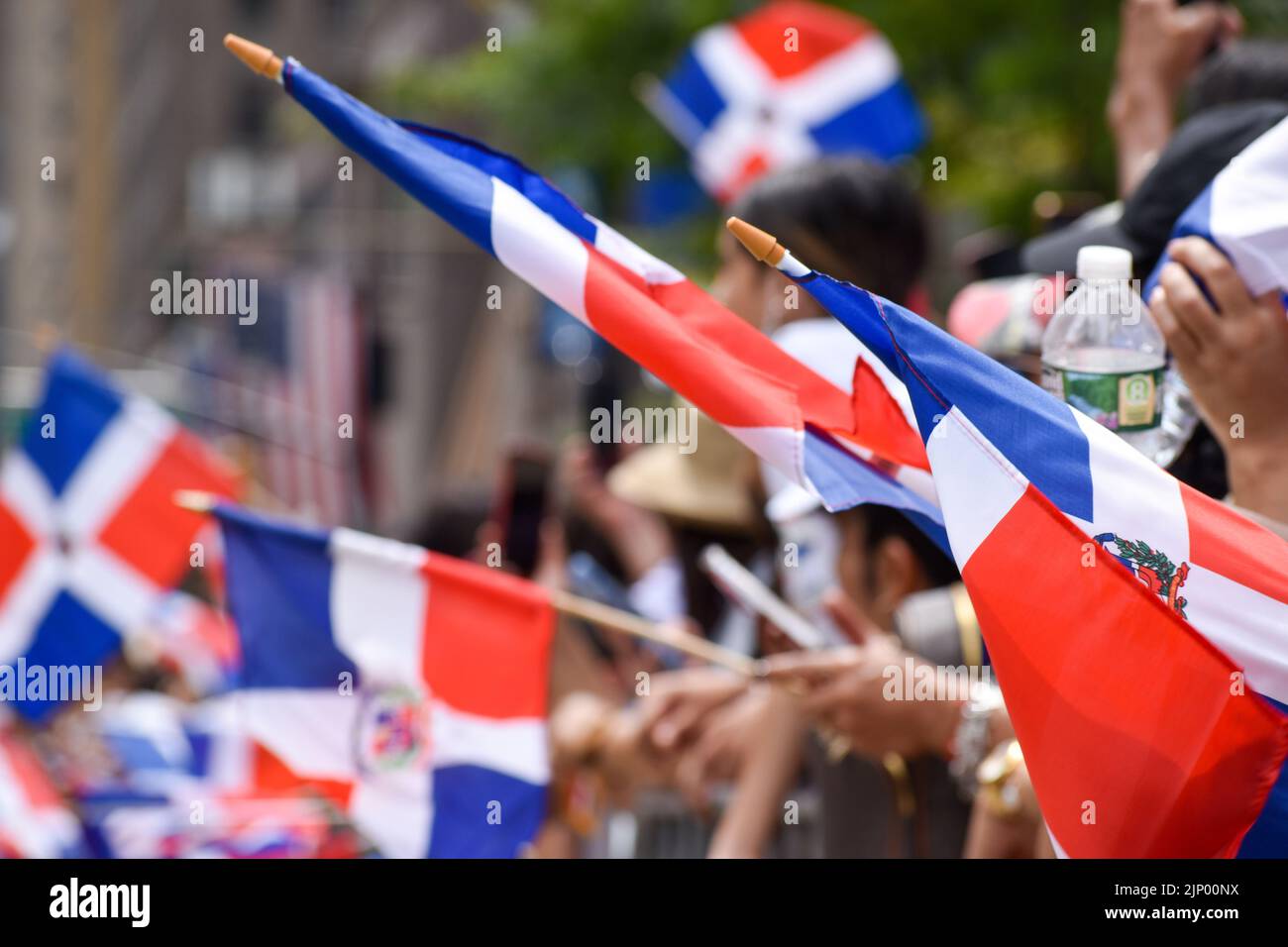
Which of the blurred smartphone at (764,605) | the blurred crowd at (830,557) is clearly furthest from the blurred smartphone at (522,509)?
the blurred smartphone at (764,605)

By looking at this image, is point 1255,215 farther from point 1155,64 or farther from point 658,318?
point 1155,64

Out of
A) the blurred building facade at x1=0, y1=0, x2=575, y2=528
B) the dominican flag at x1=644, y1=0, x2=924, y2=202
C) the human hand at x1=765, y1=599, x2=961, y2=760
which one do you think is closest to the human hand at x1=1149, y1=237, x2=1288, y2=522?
the human hand at x1=765, y1=599, x2=961, y2=760

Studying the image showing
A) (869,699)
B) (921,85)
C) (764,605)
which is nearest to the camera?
(869,699)

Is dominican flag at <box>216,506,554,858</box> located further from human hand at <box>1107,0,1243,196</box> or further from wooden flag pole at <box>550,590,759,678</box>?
human hand at <box>1107,0,1243,196</box>

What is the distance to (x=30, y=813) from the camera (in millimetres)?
6074

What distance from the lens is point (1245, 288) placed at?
2.54 m

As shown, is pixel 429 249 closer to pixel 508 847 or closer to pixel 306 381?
pixel 306 381

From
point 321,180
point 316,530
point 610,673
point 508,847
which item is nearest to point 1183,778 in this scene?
point 508,847

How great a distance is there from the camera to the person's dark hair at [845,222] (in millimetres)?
4137

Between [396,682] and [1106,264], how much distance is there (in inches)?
79.3

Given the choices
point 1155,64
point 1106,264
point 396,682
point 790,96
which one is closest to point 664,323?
point 1106,264

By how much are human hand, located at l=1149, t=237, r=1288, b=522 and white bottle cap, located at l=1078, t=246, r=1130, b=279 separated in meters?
0.08

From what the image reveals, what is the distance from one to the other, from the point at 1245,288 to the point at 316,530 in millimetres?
2279

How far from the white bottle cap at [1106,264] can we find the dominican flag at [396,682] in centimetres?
165
